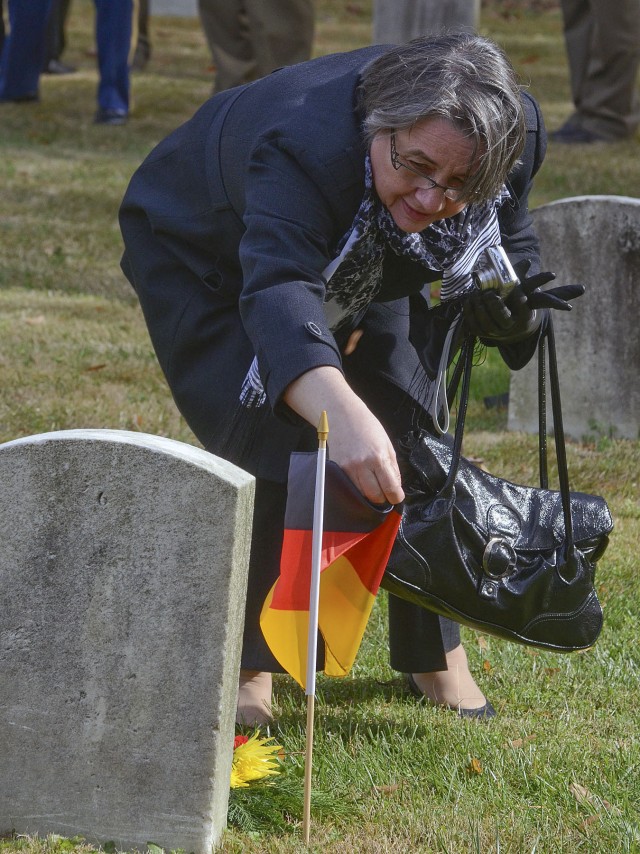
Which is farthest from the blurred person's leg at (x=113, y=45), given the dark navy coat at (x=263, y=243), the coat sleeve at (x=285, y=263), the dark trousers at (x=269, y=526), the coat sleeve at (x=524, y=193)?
the coat sleeve at (x=285, y=263)

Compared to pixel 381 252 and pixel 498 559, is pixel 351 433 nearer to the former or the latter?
pixel 381 252

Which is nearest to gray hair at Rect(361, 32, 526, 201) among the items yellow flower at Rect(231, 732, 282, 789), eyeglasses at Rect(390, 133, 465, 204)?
A: eyeglasses at Rect(390, 133, 465, 204)

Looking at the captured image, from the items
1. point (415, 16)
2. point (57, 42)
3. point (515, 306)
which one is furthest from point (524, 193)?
point (57, 42)

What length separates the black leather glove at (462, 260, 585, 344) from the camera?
2.71 meters

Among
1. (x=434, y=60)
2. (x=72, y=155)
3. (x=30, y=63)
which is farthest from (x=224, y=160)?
(x=30, y=63)

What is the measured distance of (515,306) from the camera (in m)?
2.75

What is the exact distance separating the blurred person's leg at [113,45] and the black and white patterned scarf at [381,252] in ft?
23.8

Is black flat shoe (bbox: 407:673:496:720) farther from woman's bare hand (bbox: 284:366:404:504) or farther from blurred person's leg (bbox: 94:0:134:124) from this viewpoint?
blurred person's leg (bbox: 94:0:134:124)

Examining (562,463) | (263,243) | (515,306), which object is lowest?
(562,463)

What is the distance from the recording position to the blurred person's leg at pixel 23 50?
9.70 meters

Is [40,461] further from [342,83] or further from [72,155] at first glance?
[72,155]

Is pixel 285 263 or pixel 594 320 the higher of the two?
pixel 285 263

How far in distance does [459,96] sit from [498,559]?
971mm

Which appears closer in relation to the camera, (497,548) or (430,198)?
(430,198)
